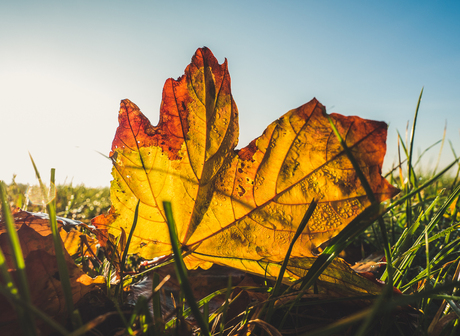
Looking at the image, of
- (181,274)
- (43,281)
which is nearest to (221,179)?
(181,274)

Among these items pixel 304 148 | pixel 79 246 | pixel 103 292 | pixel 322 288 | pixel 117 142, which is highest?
pixel 117 142

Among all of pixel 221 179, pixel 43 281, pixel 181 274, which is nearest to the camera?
pixel 181 274

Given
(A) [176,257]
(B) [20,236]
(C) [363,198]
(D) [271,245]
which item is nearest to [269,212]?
(D) [271,245]

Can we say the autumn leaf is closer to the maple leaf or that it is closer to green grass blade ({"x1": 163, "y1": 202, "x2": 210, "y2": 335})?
the maple leaf

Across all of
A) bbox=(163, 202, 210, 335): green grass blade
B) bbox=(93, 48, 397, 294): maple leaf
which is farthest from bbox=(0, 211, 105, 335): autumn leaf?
bbox=(163, 202, 210, 335): green grass blade

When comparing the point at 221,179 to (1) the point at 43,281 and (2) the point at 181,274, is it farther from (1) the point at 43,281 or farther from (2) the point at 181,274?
(1) the point at 43,281

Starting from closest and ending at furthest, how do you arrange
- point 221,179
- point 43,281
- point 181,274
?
point 181,274 < point 43,281 < point 221,179

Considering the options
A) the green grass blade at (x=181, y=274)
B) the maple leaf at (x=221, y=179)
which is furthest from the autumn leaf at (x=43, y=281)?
the green grass blade at (x=181, y=274)

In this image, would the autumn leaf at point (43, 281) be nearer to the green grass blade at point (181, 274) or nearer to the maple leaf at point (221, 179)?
the maple leaf at point (221, 179)

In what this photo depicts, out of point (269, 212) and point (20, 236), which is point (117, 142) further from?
point (269, 212)
